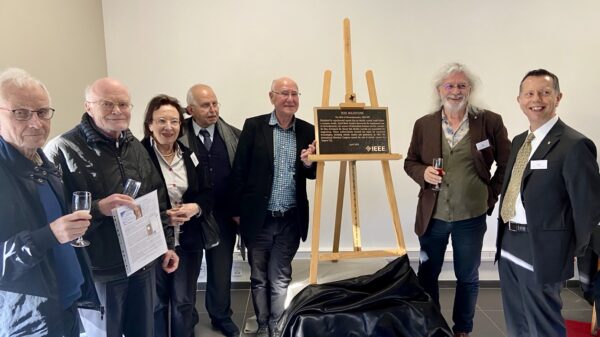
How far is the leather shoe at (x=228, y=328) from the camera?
2.86m

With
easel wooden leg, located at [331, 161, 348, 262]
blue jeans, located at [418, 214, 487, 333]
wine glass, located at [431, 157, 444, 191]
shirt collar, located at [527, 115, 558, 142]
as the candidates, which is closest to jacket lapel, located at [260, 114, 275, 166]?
easel wooden leg, located at [331, 161, 348, 262]

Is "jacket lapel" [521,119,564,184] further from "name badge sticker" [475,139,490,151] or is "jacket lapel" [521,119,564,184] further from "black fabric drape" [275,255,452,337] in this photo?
"black fabric drape" [275,255,452,337]

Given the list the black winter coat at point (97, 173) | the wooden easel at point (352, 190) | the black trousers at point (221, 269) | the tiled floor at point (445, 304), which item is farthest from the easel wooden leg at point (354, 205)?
the black winter coat at point (97, 173)

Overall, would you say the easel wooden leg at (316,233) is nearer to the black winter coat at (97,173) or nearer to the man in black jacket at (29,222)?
the black winter coat at (97,173)

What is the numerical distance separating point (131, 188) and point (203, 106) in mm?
1148

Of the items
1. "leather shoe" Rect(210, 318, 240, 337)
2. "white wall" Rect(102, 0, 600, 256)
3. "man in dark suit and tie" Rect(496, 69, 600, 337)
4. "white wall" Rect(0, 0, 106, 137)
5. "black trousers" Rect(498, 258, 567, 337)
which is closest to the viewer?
"man in dark suit and tie" Rect(496, 69, 600, 337)

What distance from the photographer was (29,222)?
126 cm

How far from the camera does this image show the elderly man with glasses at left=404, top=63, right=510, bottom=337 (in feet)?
7.80

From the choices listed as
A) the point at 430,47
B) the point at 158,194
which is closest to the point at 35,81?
the point at 158,194

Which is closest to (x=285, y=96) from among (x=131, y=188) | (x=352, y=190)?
(x=352, y=190)

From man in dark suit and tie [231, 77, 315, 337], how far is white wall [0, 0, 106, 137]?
1.48 m

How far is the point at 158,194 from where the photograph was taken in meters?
1.98

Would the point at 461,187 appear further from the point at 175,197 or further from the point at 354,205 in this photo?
the point at 175,197

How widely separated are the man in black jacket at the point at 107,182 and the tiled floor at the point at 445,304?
3.79 feet
